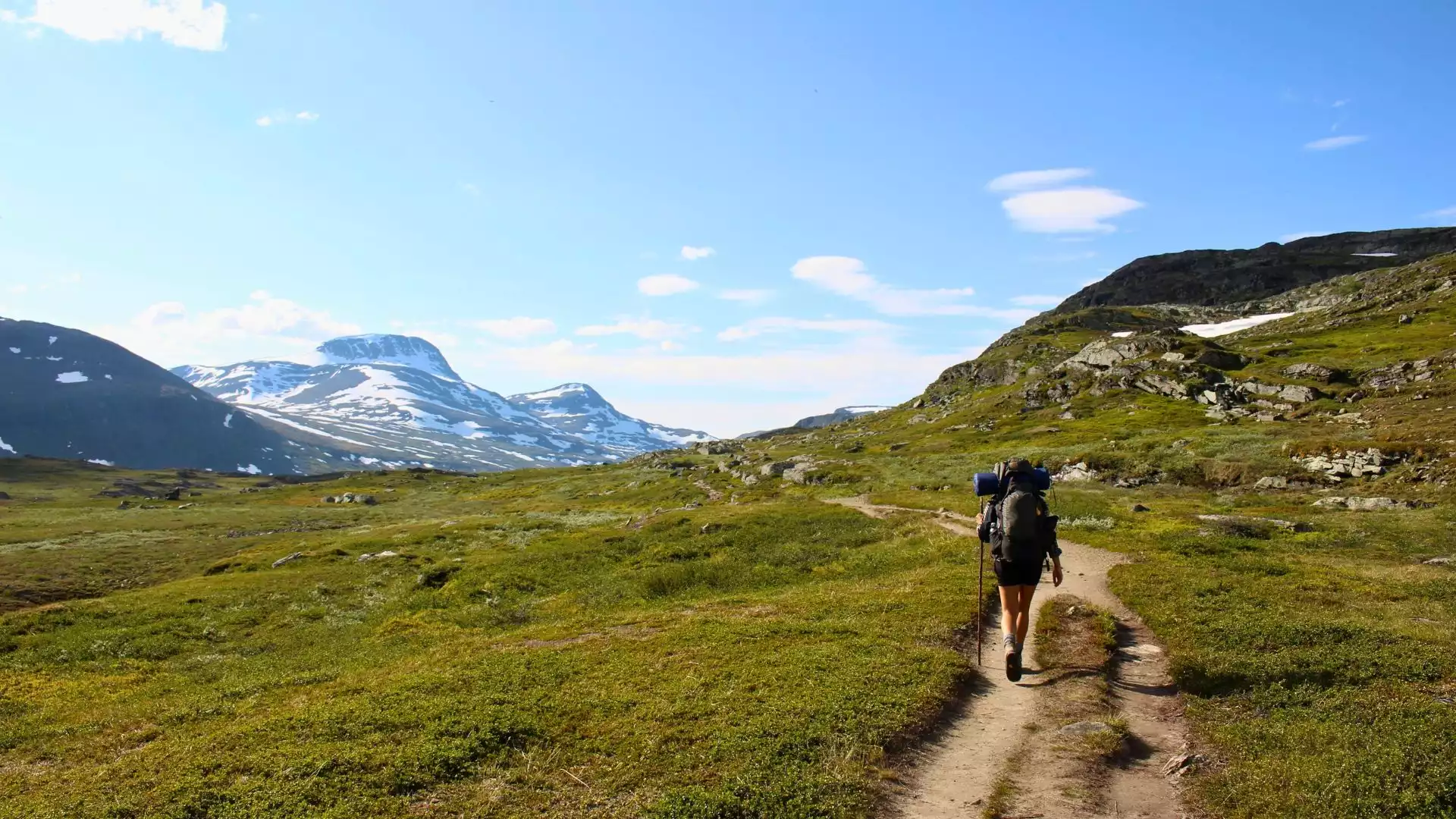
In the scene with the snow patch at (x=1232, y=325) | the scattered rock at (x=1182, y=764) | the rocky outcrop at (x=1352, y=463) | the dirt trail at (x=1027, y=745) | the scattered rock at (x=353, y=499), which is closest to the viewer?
the dirt trail at (x=1027, y=745)

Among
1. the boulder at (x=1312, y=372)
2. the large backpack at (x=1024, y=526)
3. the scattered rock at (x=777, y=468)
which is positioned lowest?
the scattered rock at (x=777, y=468)

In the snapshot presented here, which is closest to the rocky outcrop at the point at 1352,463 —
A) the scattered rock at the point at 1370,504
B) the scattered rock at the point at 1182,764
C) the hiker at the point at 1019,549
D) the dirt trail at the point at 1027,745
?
the scattered rock at the point at 1370,504

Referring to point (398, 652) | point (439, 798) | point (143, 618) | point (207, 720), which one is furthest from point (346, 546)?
point (439, 798)

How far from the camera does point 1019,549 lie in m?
16.4

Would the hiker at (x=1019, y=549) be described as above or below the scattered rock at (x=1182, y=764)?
above

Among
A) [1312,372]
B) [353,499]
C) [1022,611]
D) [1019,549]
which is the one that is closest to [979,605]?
[1022,611]

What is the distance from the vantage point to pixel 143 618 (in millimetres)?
37781

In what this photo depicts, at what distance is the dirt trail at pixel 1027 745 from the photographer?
36.2 ft

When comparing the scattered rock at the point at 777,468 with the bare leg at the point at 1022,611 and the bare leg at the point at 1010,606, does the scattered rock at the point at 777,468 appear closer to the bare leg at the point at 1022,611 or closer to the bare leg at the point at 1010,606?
the bare leg at the point at 1022,611

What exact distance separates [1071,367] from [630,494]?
87.4 m

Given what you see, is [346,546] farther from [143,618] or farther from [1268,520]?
[1268,520]

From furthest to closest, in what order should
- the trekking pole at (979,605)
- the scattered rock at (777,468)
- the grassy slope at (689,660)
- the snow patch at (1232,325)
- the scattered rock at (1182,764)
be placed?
the snow patch at (1232,325) < the scattered rock at (777,468) < the trekking pole at (979,605) < the grassy slope at (689,660) < the scattered rock at (1182,764)

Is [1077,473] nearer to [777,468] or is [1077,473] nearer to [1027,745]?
[777,468]

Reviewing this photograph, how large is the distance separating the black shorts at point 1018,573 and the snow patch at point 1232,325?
194212 mm
